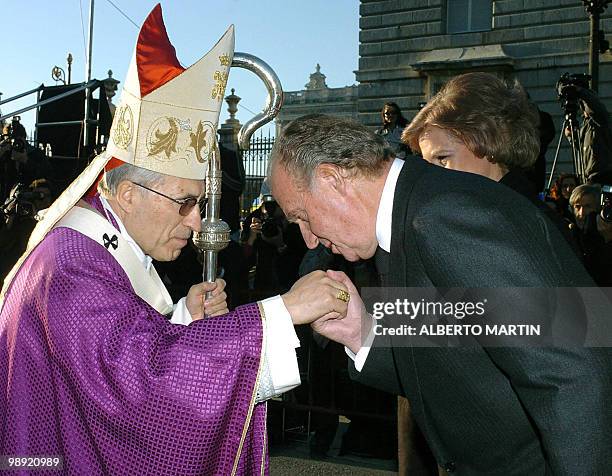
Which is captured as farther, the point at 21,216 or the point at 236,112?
the point at 236,112

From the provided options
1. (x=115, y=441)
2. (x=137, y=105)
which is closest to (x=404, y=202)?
(x=115, y=441)

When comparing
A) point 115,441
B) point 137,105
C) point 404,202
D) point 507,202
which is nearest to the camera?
point 507,202

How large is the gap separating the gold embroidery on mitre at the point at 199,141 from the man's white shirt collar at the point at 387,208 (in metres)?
0.89

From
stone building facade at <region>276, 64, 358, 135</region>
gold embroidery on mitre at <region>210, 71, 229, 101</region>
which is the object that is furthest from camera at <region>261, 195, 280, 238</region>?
stone building facade at <region>276, 64, 358, 135</region>

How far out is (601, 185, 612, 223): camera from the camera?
5012mm

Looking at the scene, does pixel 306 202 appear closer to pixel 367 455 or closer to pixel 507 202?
pixel 507 202

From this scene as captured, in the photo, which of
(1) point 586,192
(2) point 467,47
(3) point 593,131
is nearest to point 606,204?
(1) point 586,192

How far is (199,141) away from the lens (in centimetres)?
287

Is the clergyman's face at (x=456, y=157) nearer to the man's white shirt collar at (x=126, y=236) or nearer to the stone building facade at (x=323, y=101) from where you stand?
the man's white shirt collar at (x=126, y=236)

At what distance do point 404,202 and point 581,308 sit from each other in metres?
0.54

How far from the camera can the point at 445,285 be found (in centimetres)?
190

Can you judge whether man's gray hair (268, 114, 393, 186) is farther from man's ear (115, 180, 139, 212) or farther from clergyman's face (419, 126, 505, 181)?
clergyman's face (419, 126, 505, 181)

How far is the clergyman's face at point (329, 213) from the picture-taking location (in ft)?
7.53

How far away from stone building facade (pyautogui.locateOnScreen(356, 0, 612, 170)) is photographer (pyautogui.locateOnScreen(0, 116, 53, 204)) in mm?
12345
